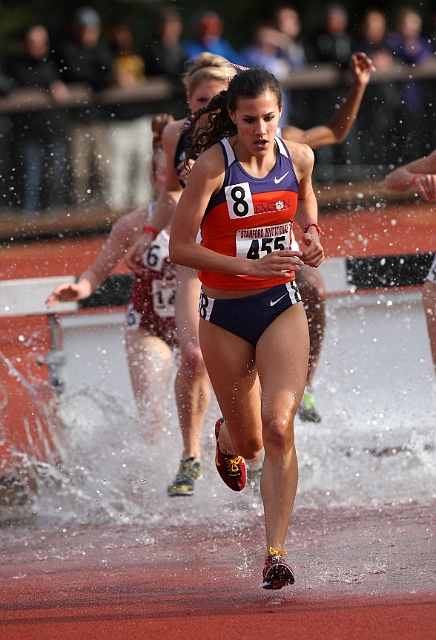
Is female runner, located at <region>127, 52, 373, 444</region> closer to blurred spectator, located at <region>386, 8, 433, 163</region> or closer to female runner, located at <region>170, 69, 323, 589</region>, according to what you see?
female runner, located at <region>170, 69, 323, 589</region>

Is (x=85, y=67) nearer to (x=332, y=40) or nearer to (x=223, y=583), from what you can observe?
(x=332, y=40)

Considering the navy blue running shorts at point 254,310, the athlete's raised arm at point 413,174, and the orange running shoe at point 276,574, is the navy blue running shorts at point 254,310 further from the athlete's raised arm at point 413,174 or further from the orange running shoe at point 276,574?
the athlete's raised arm at point 413,174

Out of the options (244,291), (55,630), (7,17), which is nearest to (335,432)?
(244,291)

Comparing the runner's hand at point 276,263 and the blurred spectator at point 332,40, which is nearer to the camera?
the runner's hand at point 276,263

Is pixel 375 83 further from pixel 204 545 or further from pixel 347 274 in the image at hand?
pixel 204 545

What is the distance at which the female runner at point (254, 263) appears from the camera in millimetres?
4973

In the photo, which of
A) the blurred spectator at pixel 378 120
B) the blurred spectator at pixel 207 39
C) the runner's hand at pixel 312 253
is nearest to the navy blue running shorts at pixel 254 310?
the runner's hand at pixel 312 253

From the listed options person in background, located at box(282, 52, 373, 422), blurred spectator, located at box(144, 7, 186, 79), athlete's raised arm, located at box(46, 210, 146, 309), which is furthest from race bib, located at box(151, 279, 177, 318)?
blurred spectator, located at box(144, 7, 186, 79)

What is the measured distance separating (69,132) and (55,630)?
32.6 ft

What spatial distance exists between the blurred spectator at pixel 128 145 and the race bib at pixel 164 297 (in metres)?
7.00

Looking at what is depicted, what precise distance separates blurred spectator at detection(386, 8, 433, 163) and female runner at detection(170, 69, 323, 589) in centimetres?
825

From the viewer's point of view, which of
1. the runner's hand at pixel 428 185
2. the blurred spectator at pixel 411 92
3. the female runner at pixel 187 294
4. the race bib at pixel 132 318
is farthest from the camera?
the blurred spectator at pixel 411 92

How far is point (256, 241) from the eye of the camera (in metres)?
5.23

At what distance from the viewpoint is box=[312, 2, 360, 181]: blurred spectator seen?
1409cm
